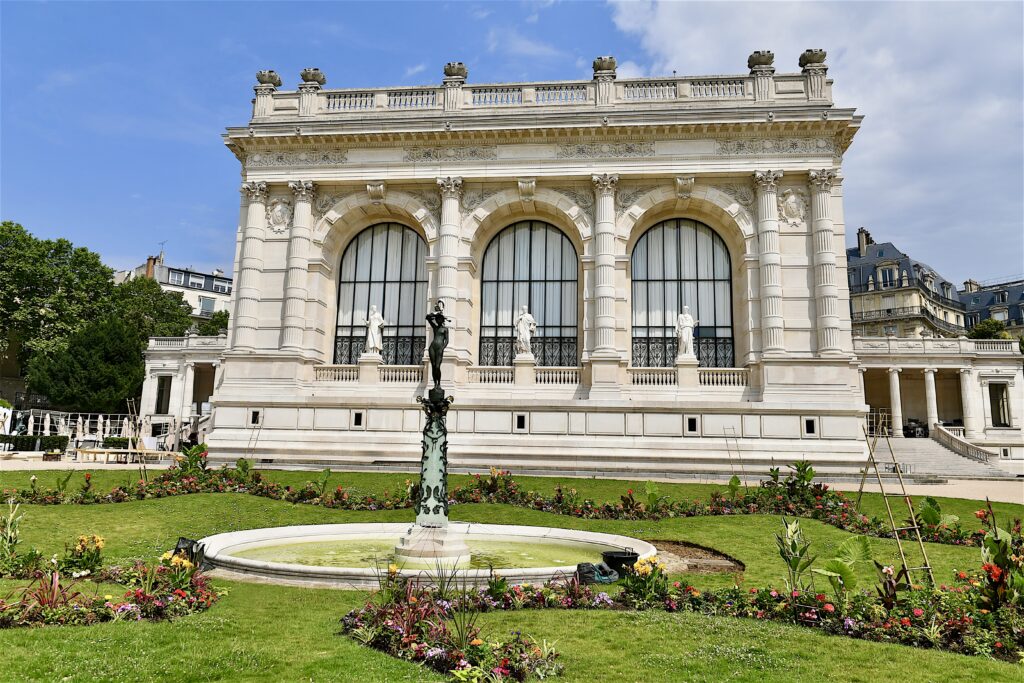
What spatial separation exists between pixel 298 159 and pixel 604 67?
1606cm

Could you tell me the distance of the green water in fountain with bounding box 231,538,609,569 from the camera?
11.6m

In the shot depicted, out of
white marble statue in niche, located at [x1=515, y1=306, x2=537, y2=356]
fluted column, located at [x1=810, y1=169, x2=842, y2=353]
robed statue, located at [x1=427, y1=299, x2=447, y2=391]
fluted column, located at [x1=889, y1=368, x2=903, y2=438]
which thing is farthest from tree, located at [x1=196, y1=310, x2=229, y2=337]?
robed statue, located at [x1=427, y1=299, x2=447, y2=391]

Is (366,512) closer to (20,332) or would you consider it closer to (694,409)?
(694,409)

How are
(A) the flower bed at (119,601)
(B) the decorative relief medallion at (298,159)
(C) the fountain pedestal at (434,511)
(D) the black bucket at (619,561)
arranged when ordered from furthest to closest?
(B) the decorative relief medallion at (298,159) < (C) the fountain pedestal at (434,511) < (D) the black bucket at (619,561) < (A) the flower bed at (119,601)

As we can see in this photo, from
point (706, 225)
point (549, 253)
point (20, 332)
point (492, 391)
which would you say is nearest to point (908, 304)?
point (706, 225)

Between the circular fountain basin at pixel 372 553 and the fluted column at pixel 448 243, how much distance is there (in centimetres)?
1893

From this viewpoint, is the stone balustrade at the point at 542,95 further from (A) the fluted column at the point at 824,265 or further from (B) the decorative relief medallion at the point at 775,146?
(A) the fluted column at the point at 824,265

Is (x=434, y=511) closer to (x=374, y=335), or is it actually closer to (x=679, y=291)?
(x=374, y=335)

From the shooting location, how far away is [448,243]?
32844 millimetres

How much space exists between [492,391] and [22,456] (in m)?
24.0

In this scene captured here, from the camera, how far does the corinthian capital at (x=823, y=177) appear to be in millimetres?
31172

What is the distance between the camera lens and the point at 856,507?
18094mm

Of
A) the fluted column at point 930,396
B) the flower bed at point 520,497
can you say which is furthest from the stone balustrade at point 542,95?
the fluted column at point 930,396

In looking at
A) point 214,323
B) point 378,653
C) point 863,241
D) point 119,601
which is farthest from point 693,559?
point 863,241
